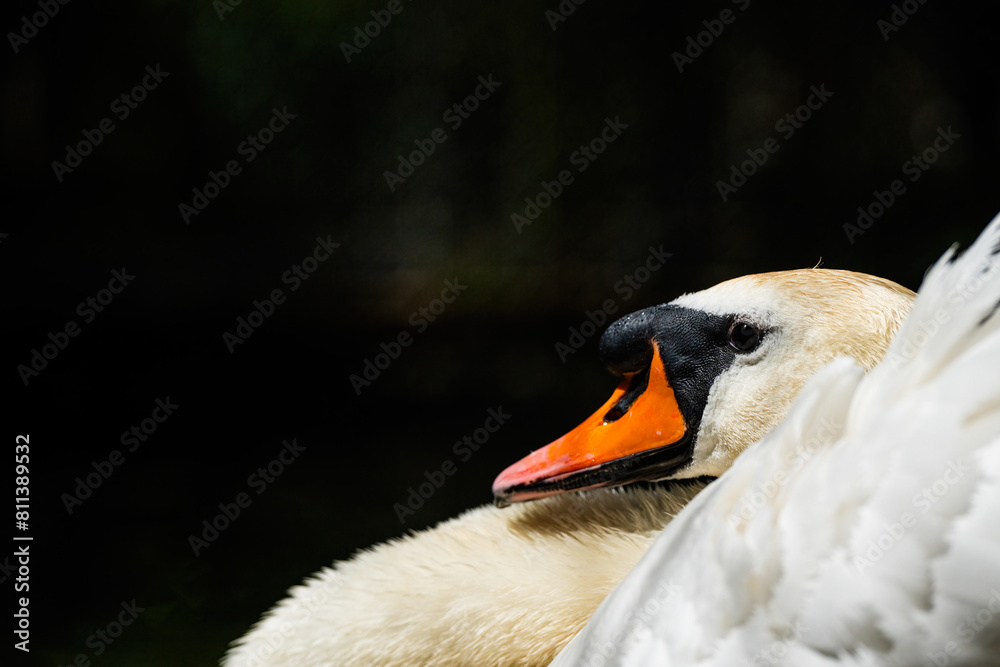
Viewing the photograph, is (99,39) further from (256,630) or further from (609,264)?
(256,630)

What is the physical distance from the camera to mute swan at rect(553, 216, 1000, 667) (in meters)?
0.67

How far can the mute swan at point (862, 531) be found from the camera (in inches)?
26.3

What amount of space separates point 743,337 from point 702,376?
8 centimetres

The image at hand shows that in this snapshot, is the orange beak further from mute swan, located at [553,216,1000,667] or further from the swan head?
mute swan, located at [553,216,1000,667]

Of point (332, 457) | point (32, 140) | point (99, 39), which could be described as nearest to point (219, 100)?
point (99, 39)

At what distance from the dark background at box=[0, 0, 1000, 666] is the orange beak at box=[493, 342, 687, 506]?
284 cm

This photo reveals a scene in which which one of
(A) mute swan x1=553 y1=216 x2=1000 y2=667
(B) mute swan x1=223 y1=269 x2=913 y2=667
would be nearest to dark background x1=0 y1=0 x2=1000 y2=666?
(B) mute swan x1=223 y1=269 x2=913 y2=667

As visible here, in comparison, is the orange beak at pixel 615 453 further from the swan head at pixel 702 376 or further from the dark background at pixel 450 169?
the dark background at pixel 450 169

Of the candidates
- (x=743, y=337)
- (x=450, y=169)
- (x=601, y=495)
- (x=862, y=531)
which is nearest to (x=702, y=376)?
(x=743, y=337)

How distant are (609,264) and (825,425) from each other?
428 centimetres

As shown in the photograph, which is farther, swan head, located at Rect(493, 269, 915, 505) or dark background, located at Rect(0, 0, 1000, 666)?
dark background, located at Rect(0, 0, 1000, 666)

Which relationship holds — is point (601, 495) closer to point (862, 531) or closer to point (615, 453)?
point (615, 453)

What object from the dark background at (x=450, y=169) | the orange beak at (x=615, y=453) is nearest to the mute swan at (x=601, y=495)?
the orange beak at (x=615, y=453)

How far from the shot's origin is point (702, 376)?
1.28 m
